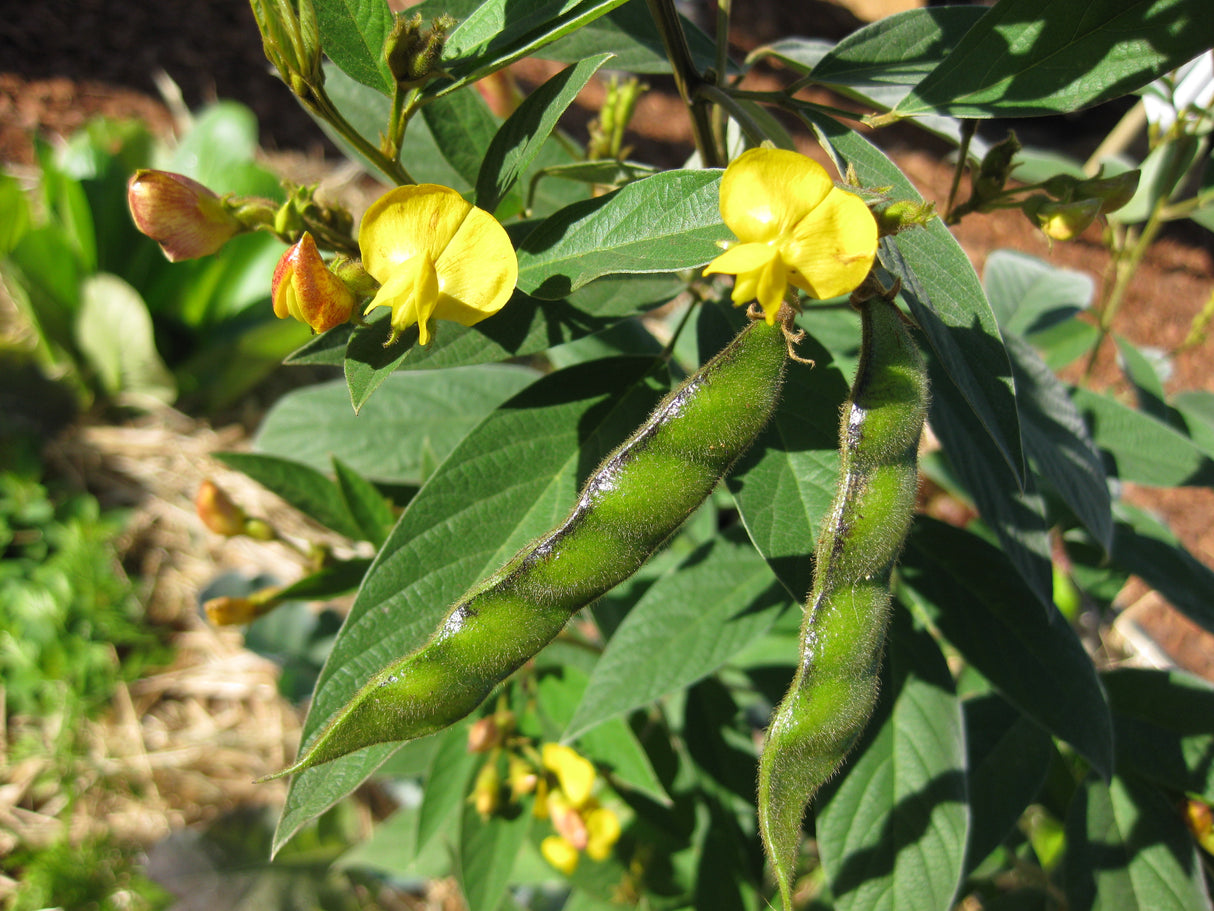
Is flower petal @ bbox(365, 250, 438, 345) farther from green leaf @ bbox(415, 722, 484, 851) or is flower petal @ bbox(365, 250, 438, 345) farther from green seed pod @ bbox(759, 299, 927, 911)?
green leaf @ bbox(415, 722, 484, 851)

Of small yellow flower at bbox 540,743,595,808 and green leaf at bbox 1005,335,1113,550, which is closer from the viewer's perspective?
green leaf at bbox 1005,335,1113,550

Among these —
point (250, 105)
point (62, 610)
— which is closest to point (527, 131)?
point (62, 610)

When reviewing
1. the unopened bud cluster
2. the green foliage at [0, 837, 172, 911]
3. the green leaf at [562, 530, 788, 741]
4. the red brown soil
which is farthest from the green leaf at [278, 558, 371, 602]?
the red brown soil

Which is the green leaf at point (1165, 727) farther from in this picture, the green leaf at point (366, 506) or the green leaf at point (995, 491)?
the green leaf at point (366, 506)

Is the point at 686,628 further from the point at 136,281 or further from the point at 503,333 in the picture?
the point at 136,281

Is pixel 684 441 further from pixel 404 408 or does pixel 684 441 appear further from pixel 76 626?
pixel 76 626
